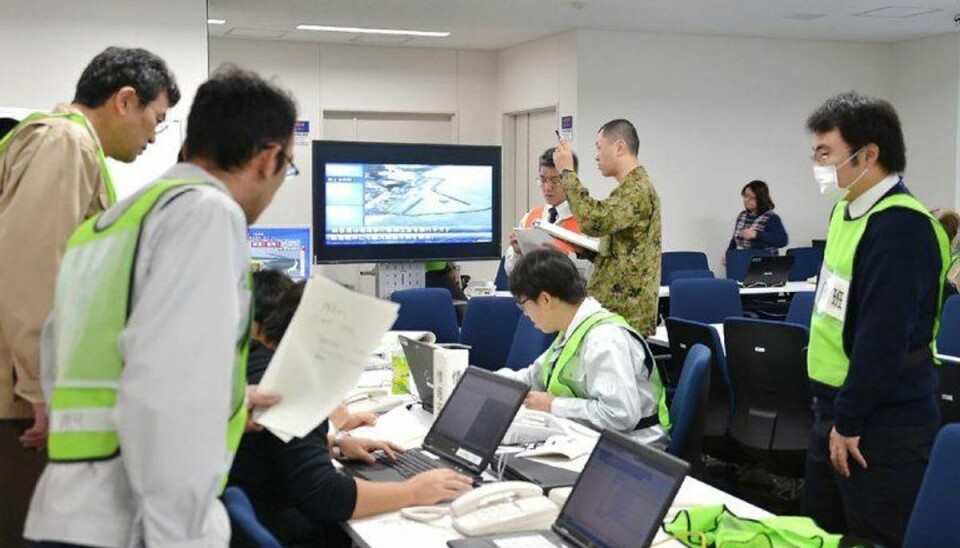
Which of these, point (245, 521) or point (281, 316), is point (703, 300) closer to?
point (281, 316)

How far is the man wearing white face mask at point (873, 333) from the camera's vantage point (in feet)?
8.50

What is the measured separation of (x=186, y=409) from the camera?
4.73ft

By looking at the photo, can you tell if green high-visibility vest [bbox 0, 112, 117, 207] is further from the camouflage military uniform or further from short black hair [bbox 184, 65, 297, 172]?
the camouflage military uniform

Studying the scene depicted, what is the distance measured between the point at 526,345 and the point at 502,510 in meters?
2.16

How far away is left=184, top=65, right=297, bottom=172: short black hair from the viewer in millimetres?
1602

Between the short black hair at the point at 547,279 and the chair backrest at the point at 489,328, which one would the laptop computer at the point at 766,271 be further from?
the short black hair at the point at 547,279

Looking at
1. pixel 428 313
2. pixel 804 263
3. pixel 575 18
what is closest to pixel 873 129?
pixel 428 313

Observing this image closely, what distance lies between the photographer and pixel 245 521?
1.80m

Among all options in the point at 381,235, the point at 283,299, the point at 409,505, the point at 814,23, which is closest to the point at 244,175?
the point at 283,299

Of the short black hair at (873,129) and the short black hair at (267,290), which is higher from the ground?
the short black hair at (873,129)

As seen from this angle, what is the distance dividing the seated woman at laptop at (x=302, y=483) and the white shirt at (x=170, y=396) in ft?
2.63

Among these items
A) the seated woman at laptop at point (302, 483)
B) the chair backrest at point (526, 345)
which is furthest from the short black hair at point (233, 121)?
the chair backrest at point (526, 345)

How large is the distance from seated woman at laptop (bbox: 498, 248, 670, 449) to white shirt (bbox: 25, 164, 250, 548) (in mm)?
1753

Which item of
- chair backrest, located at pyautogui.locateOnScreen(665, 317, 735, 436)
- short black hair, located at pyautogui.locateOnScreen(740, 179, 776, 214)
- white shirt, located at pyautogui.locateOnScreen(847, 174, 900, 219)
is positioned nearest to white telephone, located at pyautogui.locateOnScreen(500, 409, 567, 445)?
white shirt, located at pyautogui.locateOnScreen(847, 174, 900, 219)
